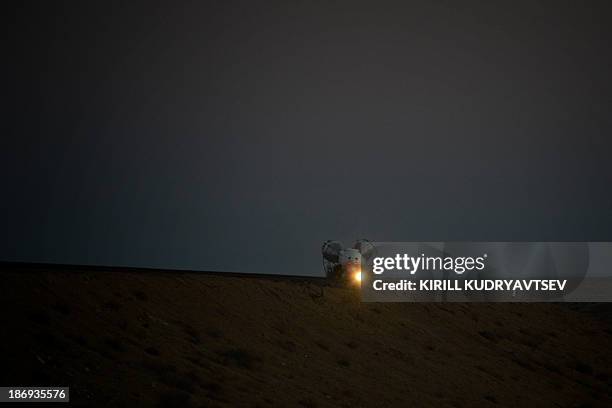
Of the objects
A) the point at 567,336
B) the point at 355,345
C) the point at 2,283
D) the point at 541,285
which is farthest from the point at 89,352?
the point at 541,285

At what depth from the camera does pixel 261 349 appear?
2297 centimetres

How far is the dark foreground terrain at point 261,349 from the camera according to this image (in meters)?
18.0

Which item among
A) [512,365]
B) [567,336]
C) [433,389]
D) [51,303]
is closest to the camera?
[51,303]

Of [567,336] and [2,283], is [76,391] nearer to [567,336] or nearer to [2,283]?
[2,283]

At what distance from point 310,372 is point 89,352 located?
7.78 m

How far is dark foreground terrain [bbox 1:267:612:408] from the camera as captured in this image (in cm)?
1805

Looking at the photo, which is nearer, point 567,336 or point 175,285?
point 175,285

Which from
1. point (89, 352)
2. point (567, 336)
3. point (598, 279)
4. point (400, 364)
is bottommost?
point (89, 352)

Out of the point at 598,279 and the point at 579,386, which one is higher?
the point at 598,279

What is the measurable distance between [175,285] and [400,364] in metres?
9.85

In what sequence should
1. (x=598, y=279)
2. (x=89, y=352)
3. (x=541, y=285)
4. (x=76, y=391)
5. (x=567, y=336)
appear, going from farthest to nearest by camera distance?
1. (x=598, y=279)
2. (x=541, y=285)
3. (x=567, y=336)
4. (x=89, y=352)
5. (x=76, y=391)

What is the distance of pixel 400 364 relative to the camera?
84.9 feet

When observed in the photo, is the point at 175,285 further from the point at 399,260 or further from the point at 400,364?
the point at 399,260

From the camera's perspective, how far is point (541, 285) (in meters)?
51.5
